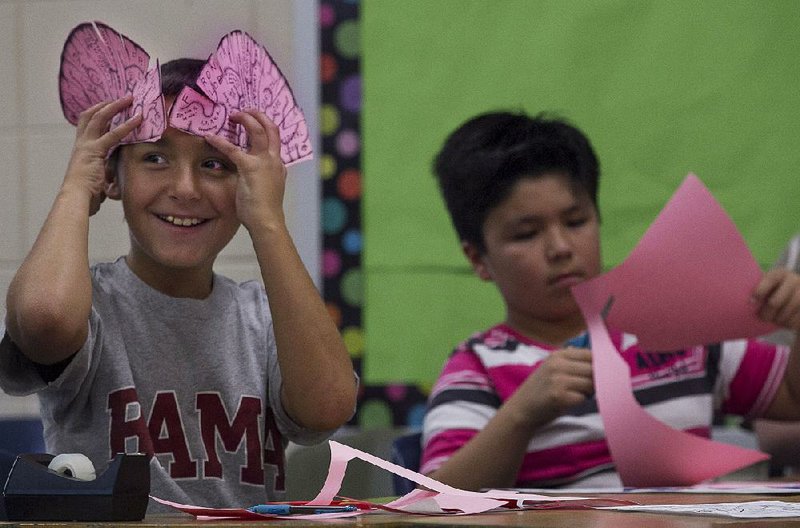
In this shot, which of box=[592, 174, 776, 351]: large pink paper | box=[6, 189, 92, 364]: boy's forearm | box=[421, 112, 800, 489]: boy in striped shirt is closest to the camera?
box=[6, 189, 92, 364]: boy's forearm

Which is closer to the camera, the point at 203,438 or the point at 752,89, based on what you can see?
the point at 203,438

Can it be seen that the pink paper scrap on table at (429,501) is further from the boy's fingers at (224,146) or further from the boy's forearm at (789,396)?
the boy's forearm at (789,396)

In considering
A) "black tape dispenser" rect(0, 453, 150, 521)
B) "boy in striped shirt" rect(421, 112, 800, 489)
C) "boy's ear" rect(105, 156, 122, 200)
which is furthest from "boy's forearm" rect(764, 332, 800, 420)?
"black tape dispenser" rect(0, 453, 150, 521)

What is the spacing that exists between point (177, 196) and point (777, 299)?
647 mm

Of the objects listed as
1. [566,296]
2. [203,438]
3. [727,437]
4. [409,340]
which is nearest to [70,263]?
[203,438]

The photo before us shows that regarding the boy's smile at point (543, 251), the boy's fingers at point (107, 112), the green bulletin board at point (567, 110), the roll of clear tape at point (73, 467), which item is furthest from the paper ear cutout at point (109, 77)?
the green bulletin board at point (567, 110)

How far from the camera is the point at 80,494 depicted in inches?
25.7

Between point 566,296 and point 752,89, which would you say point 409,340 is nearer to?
point 566,296

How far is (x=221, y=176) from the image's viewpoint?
41.3 inches

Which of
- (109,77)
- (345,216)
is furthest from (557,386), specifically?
(345,216)

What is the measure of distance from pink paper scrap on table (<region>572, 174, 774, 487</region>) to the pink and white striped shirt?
0.48ft

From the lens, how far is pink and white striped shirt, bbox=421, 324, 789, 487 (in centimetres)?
132

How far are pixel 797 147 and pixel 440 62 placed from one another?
62cm

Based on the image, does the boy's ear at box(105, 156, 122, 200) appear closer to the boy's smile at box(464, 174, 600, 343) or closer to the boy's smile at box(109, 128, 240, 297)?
the boy's smile at box(109, 128, 240, 297)
